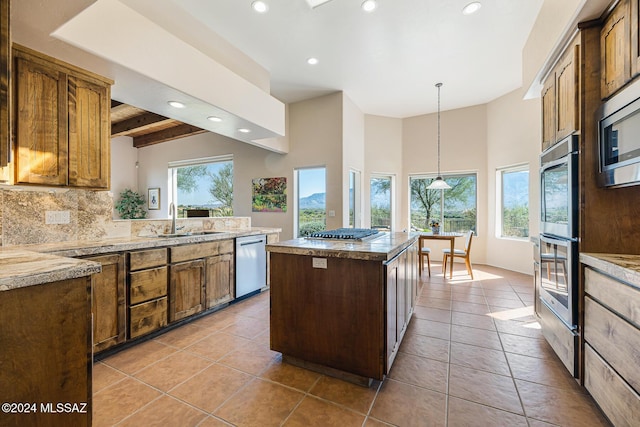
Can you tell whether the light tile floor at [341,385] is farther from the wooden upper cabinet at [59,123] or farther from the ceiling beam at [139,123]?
the ceiling beam at [139,123]

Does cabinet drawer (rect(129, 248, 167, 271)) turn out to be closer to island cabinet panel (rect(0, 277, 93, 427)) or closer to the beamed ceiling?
island cabinet panel (rect(0, 277, 93, 427))

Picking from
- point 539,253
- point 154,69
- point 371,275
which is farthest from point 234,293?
point 539,253

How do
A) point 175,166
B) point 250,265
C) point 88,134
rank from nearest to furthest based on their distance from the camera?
point 88,134
point 250,265
point 175,166

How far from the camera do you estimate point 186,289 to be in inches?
109

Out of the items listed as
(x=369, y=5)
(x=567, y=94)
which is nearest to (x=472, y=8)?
(x=369, y=5)

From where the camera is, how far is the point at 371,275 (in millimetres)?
1742

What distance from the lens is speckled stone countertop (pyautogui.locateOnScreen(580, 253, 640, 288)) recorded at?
1.26 metres

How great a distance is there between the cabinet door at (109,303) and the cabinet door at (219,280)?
85 centimetres

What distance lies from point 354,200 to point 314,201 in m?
0.95

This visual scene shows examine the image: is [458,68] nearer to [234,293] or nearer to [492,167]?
[492,167]

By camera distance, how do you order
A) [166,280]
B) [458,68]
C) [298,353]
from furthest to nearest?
[458,68] < [166,280] < [298,353]

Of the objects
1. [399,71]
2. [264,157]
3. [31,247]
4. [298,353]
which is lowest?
[298,353]

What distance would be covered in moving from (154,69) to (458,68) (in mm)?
4132

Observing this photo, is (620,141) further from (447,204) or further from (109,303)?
(447,204)
